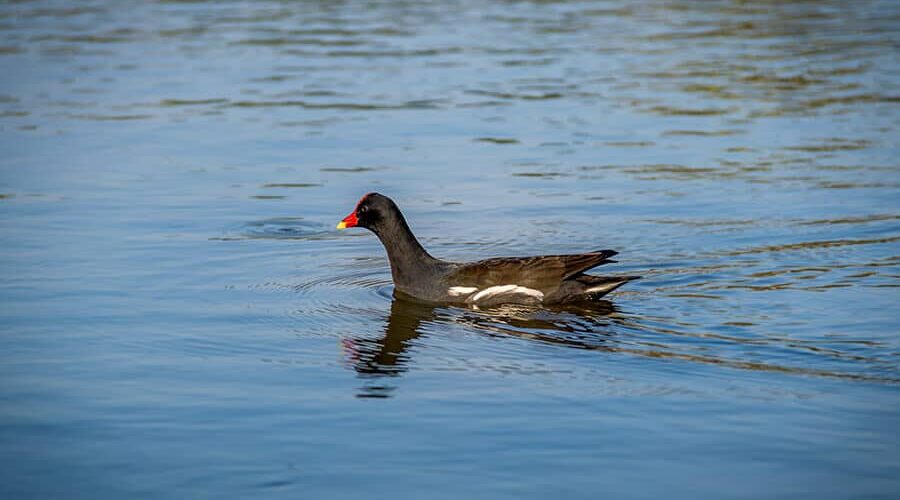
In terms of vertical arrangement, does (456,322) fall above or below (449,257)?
below

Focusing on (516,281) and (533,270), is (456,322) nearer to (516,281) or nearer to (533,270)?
(516,281)

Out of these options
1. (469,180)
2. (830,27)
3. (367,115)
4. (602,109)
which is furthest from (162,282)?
(830,27)

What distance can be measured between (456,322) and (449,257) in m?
2.32

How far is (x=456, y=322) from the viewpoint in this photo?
10.9m

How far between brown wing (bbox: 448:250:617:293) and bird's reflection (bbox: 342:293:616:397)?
22cm

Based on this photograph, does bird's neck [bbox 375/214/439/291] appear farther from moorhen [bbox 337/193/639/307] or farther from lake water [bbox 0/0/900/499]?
lake water [bbox 0/0/900/499]

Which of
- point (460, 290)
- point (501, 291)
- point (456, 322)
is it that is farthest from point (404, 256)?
point (456, 322)

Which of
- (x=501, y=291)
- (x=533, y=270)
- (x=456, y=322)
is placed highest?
(x=533, y=270)

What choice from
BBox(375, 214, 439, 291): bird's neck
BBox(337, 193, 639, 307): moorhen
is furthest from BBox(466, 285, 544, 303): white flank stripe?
BBox(375, 214, 439, 291): bird's neck

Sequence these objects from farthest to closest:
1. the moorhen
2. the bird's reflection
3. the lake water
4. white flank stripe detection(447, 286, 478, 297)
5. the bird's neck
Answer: the bird's neck
white flank stripe detection(447, 286, 478, 297)
the moorhen
the bird's reflection
the lake water

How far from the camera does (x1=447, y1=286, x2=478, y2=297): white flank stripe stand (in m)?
11.4

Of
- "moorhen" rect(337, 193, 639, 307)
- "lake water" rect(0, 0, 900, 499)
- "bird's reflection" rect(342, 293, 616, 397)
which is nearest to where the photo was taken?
"lake water" rect(0, 0, 900, 499)

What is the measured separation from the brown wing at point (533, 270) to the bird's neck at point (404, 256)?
1.61 feet

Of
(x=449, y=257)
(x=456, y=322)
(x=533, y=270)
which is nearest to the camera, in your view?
(x=456, y=322)
